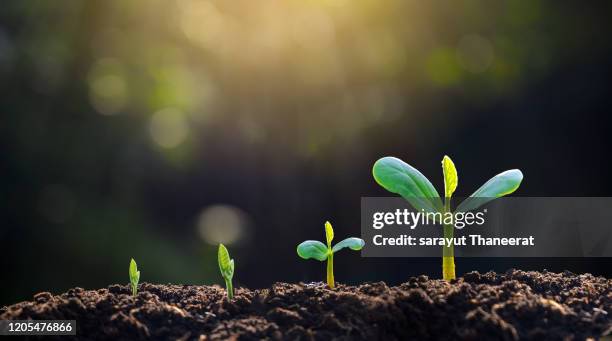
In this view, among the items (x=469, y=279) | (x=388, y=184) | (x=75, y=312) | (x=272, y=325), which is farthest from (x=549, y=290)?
(x=75, y=312)

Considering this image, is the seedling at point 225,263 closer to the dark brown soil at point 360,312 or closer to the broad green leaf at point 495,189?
the dark brown soil at point 360,312

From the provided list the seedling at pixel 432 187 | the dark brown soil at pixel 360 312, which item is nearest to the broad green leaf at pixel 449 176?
the seedling at pixel 432 187

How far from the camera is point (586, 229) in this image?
8.41 ft

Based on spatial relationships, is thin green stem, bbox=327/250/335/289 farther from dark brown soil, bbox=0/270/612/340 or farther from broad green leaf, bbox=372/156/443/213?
broad green leaf, bbox=372/156/443/213

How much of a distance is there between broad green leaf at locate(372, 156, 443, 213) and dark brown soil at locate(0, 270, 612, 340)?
0.25m

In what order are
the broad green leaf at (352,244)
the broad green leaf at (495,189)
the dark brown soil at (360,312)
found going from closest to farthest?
the dark brown soil at (360,312) → the broad green leaf at (495,189) → the broad green leaf at (352,244)

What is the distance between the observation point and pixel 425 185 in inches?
81.2

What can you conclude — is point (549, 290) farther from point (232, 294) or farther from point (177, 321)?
point (177, 321)

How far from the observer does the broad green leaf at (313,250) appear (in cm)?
221

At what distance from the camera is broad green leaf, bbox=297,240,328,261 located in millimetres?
2211

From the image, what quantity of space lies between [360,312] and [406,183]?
1.56ft

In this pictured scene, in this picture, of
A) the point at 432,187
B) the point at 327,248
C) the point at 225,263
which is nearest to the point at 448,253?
the point at 432,187

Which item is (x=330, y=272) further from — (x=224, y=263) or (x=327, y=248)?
(x=224, y=263)

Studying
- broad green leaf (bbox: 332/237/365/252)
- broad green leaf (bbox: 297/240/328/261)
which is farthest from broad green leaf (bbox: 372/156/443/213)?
broad green leaf (bbox: 297/240/328/261)
